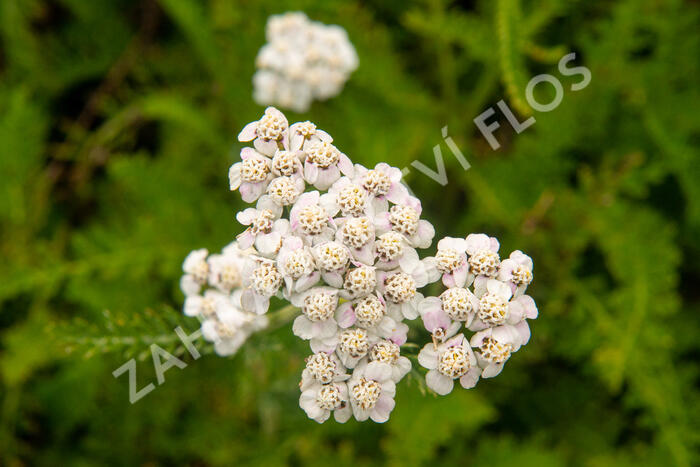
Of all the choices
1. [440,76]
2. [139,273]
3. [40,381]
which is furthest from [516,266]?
[40,381]

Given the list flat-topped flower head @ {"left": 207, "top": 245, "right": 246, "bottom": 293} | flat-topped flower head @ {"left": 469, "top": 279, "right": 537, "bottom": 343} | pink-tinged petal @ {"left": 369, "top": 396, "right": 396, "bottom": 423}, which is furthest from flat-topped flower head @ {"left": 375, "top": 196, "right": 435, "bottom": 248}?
flat-topped flower head @ {"left": 207, "top": 245, "right": 246, "bottom": 293}

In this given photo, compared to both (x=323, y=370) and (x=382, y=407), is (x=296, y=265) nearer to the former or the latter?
(x=323, y=370)

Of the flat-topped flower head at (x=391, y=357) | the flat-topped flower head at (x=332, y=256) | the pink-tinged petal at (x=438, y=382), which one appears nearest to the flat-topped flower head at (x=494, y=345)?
the pink-tinged petal at (x=438, y=382)

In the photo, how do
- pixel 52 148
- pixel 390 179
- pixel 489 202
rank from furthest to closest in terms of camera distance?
1. pixel 52 148
2. pixel 489 202
3. pixel 390 179

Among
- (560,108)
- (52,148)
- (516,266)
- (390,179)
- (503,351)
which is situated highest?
(52,148)

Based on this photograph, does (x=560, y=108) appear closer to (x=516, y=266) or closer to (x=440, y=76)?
(x=440, y=76)

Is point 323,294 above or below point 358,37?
below

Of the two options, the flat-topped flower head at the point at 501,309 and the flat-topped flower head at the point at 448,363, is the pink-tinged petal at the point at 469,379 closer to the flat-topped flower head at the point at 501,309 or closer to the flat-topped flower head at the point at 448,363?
the flat-topped flower head at the point at 448,363
